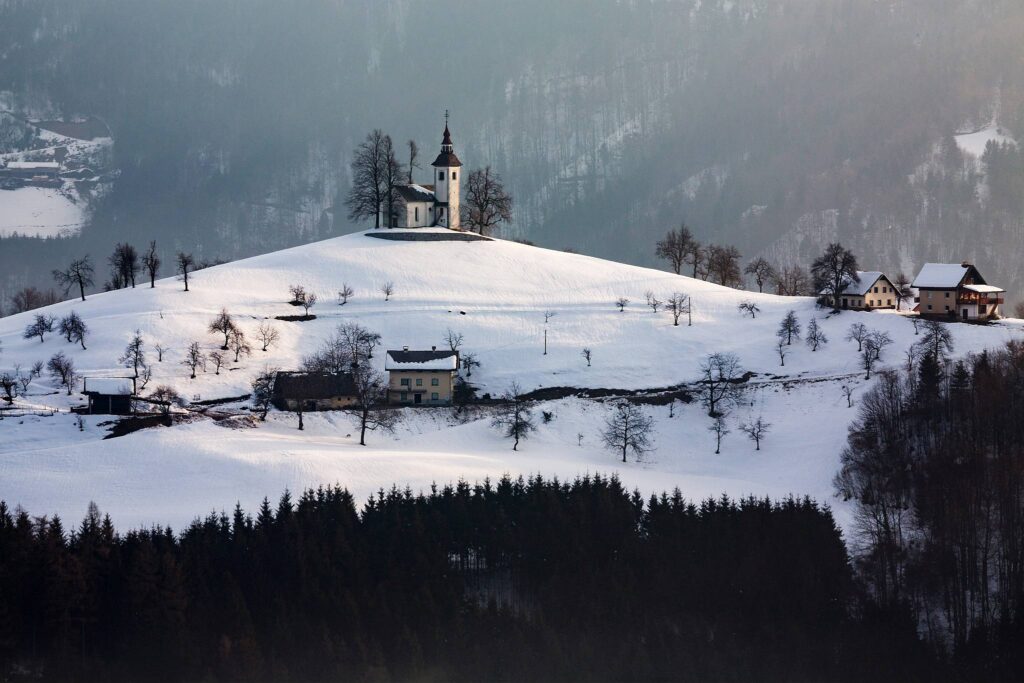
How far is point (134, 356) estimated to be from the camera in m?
98.7

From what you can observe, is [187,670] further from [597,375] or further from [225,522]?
[597,375]

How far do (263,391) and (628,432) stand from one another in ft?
83.9

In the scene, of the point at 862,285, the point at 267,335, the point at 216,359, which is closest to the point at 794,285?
the point at 862,285

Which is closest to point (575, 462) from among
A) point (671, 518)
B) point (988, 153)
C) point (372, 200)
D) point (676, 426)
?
point (676, 426)

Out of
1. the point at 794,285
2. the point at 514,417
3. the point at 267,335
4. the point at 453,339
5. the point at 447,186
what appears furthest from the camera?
the point at 794,285

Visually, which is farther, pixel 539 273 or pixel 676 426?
pixel 539 273

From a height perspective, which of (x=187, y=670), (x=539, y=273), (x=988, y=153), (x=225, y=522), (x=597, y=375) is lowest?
(x=187, y=670)

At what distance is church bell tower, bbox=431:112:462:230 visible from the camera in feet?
438

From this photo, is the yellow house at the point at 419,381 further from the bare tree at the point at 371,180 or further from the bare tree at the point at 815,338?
the bare tree at the point at 371,180

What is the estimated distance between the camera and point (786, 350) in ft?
337

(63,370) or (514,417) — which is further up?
(63,370)

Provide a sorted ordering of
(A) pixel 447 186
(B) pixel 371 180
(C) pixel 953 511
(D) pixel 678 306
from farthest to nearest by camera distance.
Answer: (B) pixel 371 180 → (A) pixel 447 186 → (D) pixel 678 306 → (C) pixel 953 511

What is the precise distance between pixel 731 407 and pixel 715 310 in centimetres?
2142

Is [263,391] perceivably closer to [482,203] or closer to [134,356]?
[134,356]
